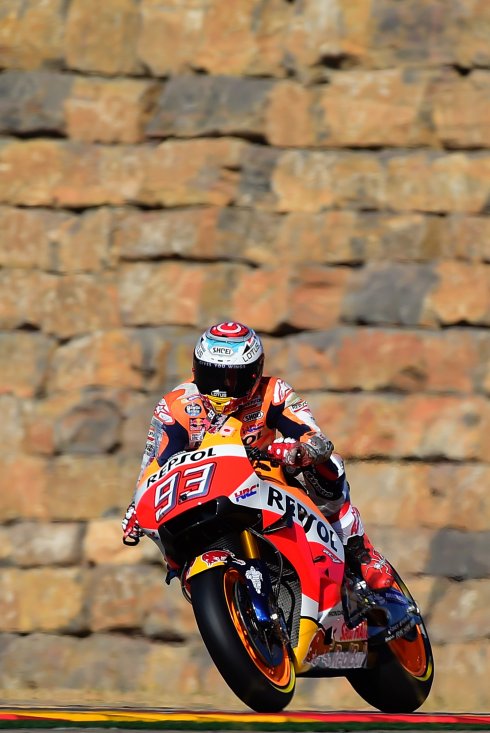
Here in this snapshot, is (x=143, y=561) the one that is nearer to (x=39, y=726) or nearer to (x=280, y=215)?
(x=280, y=215)

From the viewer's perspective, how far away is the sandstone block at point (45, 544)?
11664 mm

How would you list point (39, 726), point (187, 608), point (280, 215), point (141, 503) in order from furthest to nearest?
1. point (280, 215)
2. point (187, 608)
3. point (141, 503)
4. point (39, 726)

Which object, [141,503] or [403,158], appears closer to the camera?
[141,503]

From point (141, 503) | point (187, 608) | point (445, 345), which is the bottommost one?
point (187, 608)

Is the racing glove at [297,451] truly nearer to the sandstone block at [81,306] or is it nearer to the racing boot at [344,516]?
the racing boot at [344,516]

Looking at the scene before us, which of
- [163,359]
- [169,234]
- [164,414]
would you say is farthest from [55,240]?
[164,414]

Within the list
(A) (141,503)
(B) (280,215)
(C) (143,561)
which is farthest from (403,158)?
(A) (141,503)

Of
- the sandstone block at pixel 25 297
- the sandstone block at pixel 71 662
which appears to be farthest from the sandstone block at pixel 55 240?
the sandstone block at pixel 71 662

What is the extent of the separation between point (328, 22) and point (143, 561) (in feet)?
16.9

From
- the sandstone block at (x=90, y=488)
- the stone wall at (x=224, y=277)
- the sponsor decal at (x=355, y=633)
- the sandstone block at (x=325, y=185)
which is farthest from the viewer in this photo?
the sandstone block at (x=325, y=185)

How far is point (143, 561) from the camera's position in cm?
1155

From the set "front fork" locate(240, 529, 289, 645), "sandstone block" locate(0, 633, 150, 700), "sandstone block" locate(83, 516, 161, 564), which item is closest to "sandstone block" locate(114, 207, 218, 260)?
"sandstone block" locate(83, 516, 161, 564)

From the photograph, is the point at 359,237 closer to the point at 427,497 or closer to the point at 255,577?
the point at 427,497

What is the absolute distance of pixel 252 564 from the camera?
686 centimetres
